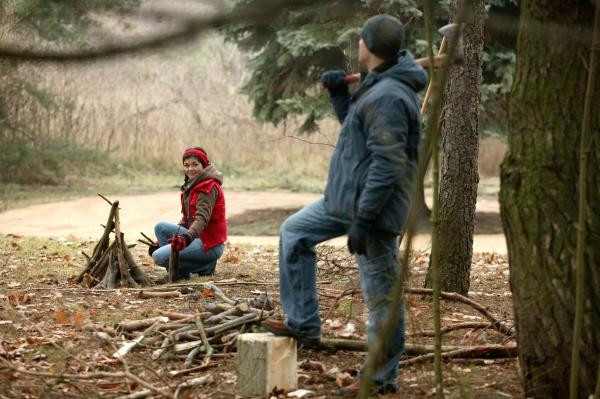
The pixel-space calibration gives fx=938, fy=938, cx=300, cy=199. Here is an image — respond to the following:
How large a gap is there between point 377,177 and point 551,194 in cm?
80

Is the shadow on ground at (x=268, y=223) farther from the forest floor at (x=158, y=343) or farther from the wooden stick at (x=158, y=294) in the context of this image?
the wooden stick at (x=158, y=294)

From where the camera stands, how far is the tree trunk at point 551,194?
411cm

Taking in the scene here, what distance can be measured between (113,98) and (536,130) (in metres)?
27.2

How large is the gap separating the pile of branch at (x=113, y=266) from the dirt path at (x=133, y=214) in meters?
6.36

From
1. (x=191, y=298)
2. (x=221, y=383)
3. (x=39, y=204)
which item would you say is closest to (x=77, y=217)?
(x=39, y=204)

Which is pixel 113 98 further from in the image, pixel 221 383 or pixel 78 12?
pixel 78 12

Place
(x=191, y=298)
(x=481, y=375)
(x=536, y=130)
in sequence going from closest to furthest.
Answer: (x=536, y=130) < (x=481, y=375) < (x=191, y=298)

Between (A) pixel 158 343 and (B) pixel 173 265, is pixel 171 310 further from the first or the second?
(B) pixel 173 265

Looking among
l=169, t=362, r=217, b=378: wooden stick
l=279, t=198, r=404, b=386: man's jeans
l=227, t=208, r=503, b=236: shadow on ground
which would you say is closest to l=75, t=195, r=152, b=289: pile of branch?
l=169, t=362, r=217, b=378: wooden stick

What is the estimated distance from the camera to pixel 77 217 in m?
18.7

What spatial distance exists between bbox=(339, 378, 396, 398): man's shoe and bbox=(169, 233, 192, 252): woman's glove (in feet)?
12.6

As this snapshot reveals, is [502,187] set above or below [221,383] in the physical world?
above

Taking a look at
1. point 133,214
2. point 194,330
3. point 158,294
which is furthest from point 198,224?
point 133,214

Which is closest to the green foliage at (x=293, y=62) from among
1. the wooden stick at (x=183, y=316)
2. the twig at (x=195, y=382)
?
the wooden stick at (x=183, y=316)
